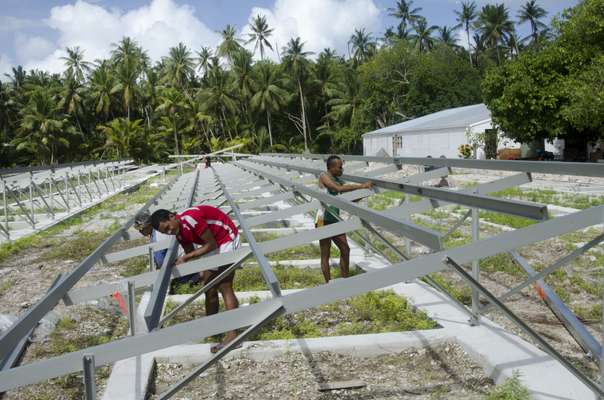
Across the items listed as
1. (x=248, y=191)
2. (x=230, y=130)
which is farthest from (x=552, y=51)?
(x=230, y=130)

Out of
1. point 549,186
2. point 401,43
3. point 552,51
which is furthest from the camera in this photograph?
point 401,43

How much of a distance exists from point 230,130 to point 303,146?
288 inches

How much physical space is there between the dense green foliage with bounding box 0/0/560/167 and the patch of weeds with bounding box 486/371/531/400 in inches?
1664

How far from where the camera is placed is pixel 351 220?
404 centimetres

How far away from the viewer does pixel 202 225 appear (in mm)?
4441

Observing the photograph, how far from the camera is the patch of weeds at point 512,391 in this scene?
11.0 ft

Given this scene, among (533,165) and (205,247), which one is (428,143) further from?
(205,247)

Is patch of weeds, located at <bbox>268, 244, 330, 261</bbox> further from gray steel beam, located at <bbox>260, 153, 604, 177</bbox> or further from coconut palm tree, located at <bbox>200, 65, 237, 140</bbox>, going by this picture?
coconut palm tree, located at <bbox>200, 65, 237, 140</bbox>

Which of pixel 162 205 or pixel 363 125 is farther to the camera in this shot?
pixel 363 125

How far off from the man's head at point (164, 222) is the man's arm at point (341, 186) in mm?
2168

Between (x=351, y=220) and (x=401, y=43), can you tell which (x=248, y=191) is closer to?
(x=351, y=220)

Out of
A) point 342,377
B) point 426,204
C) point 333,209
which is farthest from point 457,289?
point 342,377

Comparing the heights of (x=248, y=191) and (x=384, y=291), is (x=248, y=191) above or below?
above

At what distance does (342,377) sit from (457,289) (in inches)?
101
